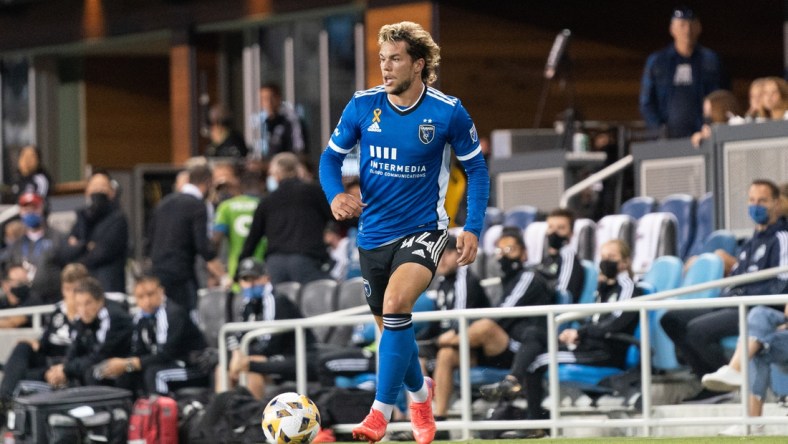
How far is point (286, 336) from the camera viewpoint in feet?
39.7

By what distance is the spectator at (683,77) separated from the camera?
14117 millimetres

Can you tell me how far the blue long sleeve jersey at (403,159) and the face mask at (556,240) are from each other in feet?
13.0

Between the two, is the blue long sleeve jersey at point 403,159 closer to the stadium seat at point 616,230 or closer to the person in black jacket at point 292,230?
the stadium seat at point 616,230

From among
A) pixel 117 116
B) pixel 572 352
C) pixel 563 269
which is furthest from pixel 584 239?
pixel 117 116

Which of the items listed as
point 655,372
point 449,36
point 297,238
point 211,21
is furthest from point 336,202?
point 211,21

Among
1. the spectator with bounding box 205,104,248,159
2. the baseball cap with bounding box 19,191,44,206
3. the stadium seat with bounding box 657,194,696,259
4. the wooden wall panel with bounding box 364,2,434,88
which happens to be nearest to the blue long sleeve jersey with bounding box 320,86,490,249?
the stadium seat with bounding box 657,194,696,259

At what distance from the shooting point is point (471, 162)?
26.5 ft

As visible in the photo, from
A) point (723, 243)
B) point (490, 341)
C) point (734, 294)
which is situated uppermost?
point (723, 243)

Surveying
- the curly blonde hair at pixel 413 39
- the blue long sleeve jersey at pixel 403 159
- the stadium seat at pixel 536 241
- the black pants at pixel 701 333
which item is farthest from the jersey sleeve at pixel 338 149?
the stadium seat at pixel 536 241

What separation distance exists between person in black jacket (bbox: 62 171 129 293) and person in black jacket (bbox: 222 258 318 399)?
243 cm

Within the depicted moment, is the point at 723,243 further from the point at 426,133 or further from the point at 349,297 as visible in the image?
the point at 426,133

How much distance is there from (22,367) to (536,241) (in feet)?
13.6

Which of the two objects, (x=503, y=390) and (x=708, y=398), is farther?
(x=503, y=390)

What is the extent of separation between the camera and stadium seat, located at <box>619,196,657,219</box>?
13727 mm
